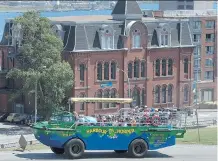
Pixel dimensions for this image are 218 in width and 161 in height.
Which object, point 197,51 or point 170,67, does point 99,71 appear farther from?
point 197,51

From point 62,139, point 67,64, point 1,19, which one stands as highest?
point 1,19

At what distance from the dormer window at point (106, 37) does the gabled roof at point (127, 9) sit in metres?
4.35

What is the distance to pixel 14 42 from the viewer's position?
97125mm

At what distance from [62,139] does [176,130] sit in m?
8.07

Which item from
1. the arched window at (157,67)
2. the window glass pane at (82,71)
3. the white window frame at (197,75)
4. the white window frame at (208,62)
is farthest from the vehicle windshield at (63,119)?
the white window frame at (208,62)

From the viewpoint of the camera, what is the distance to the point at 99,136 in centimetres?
5684

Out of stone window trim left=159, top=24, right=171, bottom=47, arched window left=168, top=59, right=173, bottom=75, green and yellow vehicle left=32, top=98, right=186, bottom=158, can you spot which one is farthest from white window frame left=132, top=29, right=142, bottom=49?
green and yellow vehicle left=32, top=98, right=186, bottom=158

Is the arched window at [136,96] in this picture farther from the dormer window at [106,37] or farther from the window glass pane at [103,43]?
the window glass pane at [103,43]

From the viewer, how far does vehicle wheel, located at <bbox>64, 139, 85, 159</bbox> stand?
56.0 metres

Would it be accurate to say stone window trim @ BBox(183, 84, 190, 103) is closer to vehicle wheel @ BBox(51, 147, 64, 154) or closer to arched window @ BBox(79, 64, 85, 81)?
arched window @ BBox(79, 64, 85, 81)

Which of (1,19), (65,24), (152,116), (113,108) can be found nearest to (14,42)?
(65,24)

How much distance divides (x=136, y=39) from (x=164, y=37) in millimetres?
4181

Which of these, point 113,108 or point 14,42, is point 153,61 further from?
point 14,42

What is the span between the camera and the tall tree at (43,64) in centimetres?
8819
